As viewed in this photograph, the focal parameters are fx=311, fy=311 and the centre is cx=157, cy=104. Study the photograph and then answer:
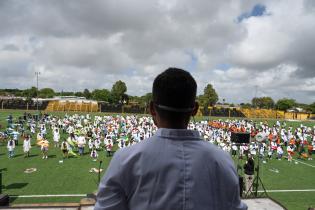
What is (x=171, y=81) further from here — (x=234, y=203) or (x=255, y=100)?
(x=255, y=100)

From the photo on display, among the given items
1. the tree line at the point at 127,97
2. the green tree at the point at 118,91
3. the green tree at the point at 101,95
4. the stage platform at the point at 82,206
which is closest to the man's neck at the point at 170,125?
the stage platform at the point at 82,206

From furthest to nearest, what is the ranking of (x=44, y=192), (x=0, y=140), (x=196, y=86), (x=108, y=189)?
1. (x=0, y=140)
2. (x=44, y=192)
3. (x=196, y=86)
4. (x=108, y=189)

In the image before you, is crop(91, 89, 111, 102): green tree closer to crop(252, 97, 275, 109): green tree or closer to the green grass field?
crop(252, 97, 275, 109): green tree

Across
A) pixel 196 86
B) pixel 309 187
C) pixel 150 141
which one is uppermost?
pixel 196 86

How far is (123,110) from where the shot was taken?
2889 inches

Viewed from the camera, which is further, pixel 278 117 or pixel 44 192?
pixel 278 117

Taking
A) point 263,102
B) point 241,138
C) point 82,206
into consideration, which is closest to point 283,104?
point 263,102

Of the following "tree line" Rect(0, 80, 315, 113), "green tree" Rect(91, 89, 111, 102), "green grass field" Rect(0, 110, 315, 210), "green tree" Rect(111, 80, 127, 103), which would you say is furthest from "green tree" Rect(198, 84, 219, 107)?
"green grass field" Rect(0, 110, 315, 210)

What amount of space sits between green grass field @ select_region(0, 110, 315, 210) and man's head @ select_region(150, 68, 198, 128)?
437 inches

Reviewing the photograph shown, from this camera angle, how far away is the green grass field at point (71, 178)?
12844mm

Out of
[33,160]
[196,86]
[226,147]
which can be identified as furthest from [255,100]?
[196,86]

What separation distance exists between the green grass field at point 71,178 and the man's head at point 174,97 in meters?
11.1

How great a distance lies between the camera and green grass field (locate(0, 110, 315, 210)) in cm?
1284

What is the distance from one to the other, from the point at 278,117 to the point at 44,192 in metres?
82.3
